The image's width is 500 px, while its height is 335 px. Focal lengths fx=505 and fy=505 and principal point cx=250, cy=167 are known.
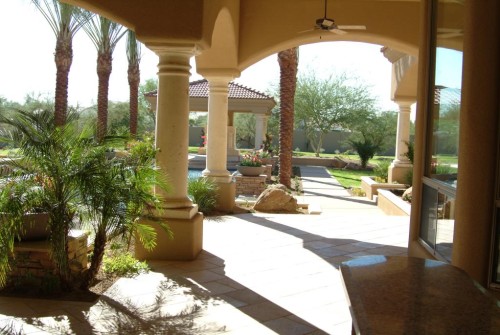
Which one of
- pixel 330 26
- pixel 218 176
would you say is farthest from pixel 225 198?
pixel 330 26

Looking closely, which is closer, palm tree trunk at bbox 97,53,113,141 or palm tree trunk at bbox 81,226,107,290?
palm tree trunk at bbox 81,226,107,290

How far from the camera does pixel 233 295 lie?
515 cm

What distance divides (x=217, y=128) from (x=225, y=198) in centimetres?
152

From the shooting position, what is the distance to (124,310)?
4.62 m

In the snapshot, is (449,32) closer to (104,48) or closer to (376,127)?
(104,48)

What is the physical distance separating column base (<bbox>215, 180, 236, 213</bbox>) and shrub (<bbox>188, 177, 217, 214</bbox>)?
0.20 meters

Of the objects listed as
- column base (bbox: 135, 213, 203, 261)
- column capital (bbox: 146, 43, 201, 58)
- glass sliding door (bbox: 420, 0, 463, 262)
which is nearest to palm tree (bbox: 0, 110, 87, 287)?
column base (bbox: 135, 213, 203, 261)

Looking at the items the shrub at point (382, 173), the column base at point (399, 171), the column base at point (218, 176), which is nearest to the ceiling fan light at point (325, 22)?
the column base at point (218, 176)

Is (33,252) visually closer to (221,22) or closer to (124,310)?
(124,310)

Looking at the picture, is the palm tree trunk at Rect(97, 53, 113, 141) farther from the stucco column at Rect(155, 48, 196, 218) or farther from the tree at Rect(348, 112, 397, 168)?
the tree at Rect(348, 112, 397, 168)

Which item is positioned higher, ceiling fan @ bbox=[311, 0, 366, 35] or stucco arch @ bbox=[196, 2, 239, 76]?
ceiling fan @ bbox=[311, 0, 366, 35]

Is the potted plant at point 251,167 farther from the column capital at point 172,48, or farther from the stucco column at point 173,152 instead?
the column capital at point 172,48

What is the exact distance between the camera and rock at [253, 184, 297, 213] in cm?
1178

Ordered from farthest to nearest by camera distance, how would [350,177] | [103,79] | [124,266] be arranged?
[350,177]
[103,79]
[124,266]
